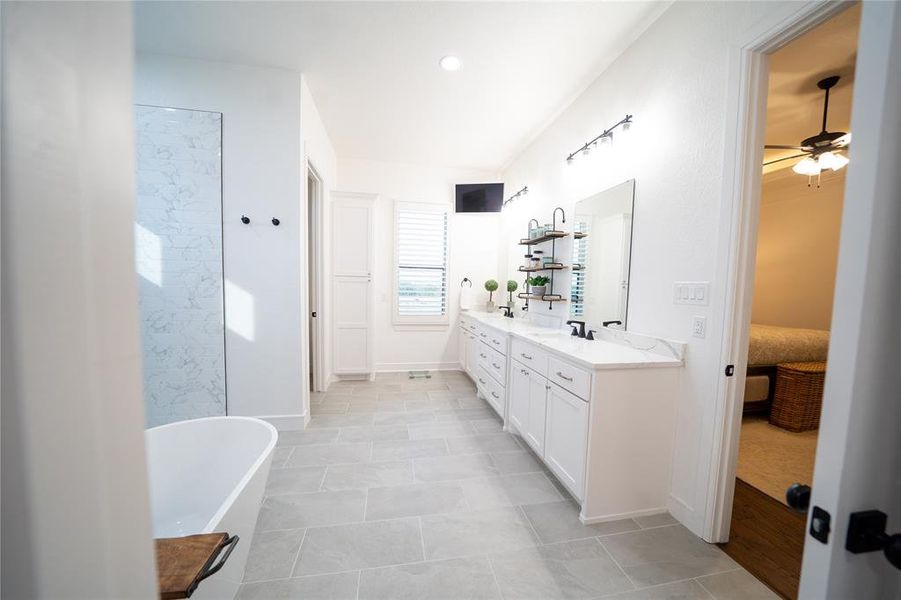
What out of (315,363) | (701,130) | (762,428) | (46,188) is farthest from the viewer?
(315,363)

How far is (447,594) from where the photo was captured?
1367 millimetres

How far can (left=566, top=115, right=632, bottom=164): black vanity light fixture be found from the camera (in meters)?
2.22

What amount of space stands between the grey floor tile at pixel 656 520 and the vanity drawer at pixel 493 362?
4.44ft

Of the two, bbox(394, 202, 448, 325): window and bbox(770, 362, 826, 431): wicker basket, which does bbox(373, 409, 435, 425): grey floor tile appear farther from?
bbox(770, 362, 826, 431): wicker basket

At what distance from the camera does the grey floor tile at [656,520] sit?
178 cm

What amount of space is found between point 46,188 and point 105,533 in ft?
1.15

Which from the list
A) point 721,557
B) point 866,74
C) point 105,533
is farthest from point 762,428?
point 105,533

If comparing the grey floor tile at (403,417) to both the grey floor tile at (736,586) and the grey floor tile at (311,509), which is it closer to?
the grey floor tile at (311,509)

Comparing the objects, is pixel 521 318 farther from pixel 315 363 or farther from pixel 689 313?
pixel 315 363

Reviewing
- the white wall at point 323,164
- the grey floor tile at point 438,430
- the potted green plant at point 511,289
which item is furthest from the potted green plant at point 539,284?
the white wall at point 323,164

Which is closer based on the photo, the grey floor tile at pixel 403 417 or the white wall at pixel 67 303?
the white wall at pixel 67 303

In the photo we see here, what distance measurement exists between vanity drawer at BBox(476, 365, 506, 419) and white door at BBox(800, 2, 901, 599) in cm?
245

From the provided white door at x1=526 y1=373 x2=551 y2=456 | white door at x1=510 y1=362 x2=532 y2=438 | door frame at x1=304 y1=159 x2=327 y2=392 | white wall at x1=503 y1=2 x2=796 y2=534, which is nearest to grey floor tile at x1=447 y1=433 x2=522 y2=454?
white door at x1=510 y1=362 x2=532 y2=438

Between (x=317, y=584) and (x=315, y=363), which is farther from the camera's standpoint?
(x=315, y=363)
